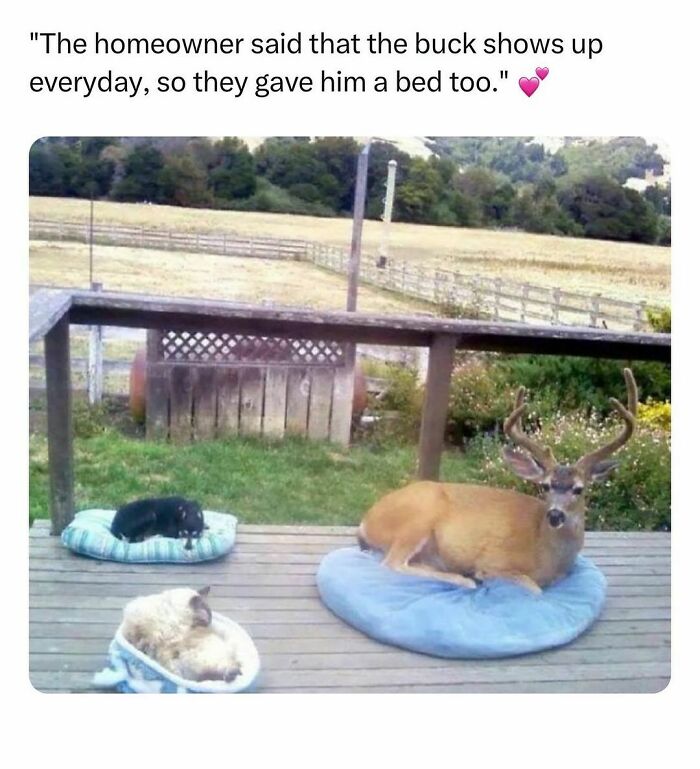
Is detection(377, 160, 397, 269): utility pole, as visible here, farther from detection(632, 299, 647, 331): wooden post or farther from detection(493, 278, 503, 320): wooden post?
detection(632, 299, 647, 331): wooden post

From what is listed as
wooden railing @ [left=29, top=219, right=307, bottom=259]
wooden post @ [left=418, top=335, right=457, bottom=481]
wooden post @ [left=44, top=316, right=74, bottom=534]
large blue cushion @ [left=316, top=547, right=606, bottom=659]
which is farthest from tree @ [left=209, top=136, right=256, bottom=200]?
large blue cushion @ [left=316, top=547, right=606, bottom=659]

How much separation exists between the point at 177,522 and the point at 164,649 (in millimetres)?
356

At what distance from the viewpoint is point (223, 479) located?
10.7 feet

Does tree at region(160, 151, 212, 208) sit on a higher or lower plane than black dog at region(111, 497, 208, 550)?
higher

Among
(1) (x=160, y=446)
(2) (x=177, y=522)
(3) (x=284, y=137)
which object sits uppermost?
(3) (x=284, y=137)

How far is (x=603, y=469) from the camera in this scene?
10.9 ft

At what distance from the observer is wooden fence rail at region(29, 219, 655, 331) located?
3.25 m
